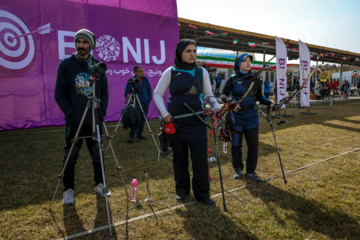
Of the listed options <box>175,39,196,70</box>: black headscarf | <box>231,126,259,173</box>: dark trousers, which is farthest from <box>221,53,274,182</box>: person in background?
<box>175,39,196,70</box>: black headscarf

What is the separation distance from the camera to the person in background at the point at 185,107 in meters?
3.01

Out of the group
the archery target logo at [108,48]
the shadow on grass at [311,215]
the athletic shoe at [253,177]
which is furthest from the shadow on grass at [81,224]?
the archery target logo at [108,48]

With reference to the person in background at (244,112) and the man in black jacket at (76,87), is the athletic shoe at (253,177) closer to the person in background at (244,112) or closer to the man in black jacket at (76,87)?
the person in background at (244,112)

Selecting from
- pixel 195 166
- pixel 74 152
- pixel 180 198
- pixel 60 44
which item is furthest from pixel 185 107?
pixel 60 44

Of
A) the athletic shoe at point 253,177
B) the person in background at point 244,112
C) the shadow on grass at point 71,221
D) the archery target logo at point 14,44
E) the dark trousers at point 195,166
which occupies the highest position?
the archery target logo at point 14,44

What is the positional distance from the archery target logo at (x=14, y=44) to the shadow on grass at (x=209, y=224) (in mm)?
7661

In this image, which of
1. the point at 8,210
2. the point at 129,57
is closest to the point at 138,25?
the point at 129,57

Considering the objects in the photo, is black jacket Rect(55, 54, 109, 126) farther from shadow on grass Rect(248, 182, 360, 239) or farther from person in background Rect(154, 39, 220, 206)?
shadow on grass Rect(248, 182, 360, 239)

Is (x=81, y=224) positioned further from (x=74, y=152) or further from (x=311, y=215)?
(x=311, y=215)

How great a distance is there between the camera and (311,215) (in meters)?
2.96

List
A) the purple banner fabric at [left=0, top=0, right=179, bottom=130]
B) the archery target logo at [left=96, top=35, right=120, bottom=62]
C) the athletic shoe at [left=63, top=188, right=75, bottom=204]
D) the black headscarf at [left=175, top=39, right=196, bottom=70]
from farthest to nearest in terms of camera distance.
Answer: the archery target logo at [left=96, top=35, right=120, bottom=62]
the purple banner fabric at [left=0, top=0, right=179, bottom=130]
the athletic shoe at [left=63, top=188, right=75, bottom=204]
the black headscarf at [left=175, top=39, right=196, bottom=70]

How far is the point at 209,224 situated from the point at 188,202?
1.96ft

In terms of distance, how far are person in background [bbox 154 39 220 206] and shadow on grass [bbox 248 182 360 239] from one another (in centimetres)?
88

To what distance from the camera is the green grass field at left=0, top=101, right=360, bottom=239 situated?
2.65 meters
